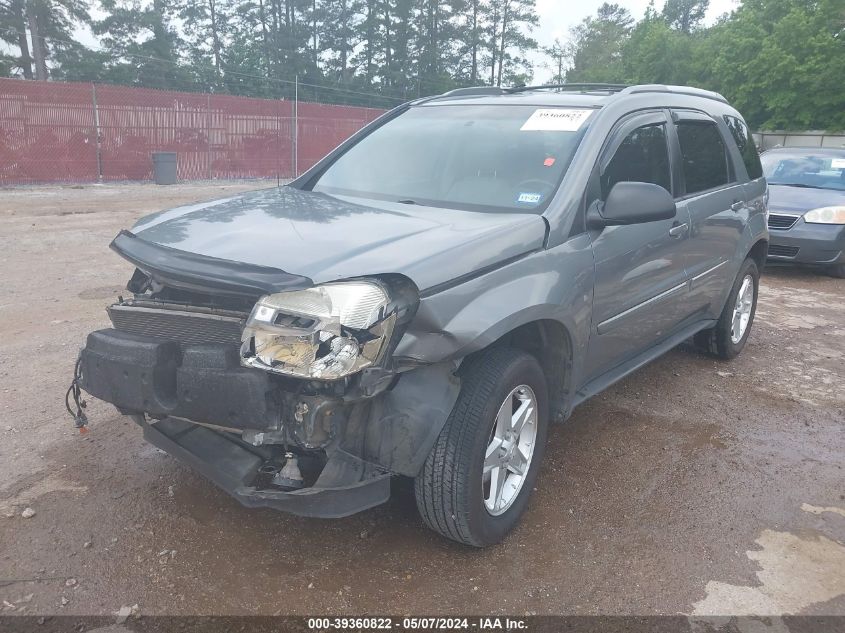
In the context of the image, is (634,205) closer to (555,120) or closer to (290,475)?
(555,120)

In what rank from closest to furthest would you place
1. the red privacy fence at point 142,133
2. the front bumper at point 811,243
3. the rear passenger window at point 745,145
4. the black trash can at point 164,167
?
the rear passenger window at point 745,145
the front bumper at point 811,243
the red privacy fence at point 142,133
the black trash can at point 164,167

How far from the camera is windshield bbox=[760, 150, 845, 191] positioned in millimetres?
9508

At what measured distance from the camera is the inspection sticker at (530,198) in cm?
325

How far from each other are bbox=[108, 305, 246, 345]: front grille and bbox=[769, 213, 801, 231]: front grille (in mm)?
8289

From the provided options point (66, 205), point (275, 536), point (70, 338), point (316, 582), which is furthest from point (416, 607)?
point (66, 205)

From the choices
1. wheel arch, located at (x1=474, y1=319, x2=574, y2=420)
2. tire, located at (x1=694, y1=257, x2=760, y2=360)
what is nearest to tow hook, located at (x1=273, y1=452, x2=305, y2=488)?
wheel arch, located at (x1=474, y1=319, x2=574, y2=420)

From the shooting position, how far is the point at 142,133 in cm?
1906

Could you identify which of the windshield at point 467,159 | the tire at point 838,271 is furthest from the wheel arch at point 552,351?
the tire at point 838,271

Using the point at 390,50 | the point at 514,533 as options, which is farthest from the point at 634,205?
the point at 390,50

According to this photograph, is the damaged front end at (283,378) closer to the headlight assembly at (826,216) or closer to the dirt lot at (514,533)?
the dirt lot at (514,533)

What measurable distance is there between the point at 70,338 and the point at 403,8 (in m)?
45.6

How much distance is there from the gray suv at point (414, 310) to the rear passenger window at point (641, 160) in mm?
15

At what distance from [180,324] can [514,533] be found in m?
1.68

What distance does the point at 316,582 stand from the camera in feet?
8.77
